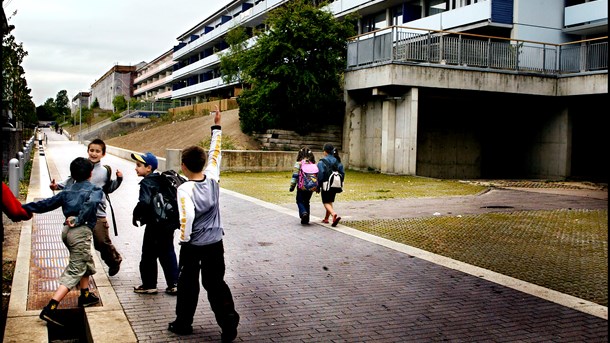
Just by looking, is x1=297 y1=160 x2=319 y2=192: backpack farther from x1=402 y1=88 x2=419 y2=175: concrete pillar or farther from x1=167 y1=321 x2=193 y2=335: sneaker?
x1=402 y1=88 x2=419 y2=175: concrete pillar

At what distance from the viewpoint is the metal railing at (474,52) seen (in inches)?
928

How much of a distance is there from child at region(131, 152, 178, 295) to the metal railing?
1855cm

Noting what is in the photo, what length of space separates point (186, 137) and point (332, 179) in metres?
26.9

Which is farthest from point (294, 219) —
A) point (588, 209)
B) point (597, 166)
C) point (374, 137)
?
point (597, 166)

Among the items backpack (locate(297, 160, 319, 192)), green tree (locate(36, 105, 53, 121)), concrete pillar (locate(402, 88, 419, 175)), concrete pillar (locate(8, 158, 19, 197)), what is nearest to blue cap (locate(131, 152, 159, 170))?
backpack (locate(297, 160, 319, 192))

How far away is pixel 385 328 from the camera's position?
203 inches

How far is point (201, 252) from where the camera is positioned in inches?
189

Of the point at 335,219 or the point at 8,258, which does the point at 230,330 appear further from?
the point at 335,219

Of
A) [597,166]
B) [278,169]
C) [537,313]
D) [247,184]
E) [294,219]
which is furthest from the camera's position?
[597,166]

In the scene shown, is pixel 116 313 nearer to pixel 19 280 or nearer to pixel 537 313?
pixel 19 280

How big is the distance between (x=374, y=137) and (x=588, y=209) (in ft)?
44.3

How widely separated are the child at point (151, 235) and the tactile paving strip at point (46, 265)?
2.02 ft

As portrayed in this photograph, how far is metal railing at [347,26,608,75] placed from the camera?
23578 millimetres

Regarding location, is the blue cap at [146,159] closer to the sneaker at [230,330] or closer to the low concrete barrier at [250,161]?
the sneaker at [230,330]
